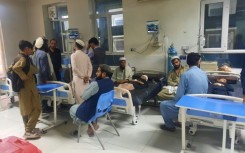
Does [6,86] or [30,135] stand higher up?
[6,86]

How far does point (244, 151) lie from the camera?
2338 millimetres

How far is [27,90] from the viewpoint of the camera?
269 cm

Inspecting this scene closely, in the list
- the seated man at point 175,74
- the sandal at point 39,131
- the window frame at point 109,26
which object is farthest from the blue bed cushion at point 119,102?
the window frame at point 109,26

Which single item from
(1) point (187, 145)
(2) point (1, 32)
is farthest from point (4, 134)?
(2) point (1, 32)

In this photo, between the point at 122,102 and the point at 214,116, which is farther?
the point at 122,102

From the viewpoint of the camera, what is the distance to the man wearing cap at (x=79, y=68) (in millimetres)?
2965

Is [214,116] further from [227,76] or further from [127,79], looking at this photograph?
[127,79]

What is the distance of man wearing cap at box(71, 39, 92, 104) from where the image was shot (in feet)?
9.73

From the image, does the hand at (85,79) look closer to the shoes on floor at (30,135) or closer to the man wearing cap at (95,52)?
the man wearing cap at (95,52)

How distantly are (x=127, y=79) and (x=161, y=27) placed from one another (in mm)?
1317

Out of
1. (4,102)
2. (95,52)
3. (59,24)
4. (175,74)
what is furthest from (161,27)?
(4,102)

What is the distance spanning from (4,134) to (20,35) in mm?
3942

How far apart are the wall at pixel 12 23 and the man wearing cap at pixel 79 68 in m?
3.74

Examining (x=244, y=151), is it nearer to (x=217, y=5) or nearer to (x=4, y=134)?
(x=217, y=5)
